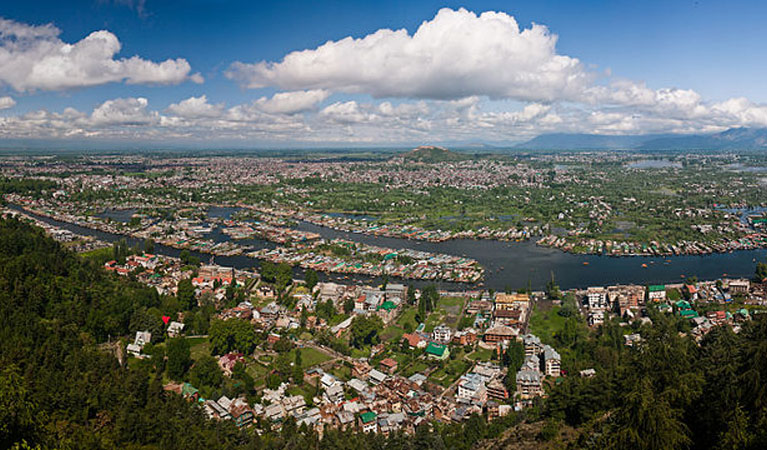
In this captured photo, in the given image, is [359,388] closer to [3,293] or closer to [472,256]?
[3,293]

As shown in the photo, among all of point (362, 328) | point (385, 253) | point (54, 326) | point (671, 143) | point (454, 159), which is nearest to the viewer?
point (54, 326)

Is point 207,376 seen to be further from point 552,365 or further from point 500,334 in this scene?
point 552,365

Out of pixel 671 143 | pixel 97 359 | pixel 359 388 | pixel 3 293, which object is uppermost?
pixel 671 143

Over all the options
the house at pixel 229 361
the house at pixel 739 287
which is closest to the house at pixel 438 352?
the house at pixel 229 361

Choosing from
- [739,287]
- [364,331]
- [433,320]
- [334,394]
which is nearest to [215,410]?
[334,394]

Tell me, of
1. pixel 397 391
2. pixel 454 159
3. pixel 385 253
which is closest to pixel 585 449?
pixel 397 391

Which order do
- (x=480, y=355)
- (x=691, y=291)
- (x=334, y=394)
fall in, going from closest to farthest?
(x=334, y=394) < (x=480, y=355) < (x=691, y=291)

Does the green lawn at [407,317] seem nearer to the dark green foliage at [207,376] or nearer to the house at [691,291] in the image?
the dark green foliage at [207,376]

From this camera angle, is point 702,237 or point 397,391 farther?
point 702,237
